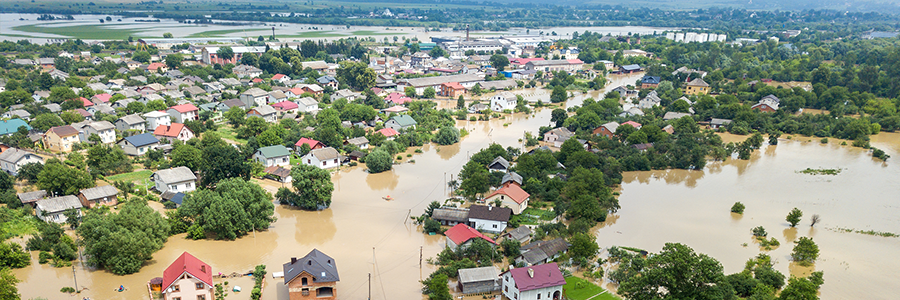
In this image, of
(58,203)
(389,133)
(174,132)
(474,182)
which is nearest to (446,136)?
(389,133)

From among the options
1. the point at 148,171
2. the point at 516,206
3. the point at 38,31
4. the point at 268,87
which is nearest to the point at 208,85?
the point at 268,87

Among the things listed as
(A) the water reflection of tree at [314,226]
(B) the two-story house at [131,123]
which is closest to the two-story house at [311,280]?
(A) the water reflection of tree at [314,226]

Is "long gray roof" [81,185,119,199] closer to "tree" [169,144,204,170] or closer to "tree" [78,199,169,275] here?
"tree" [169,144,204,170]

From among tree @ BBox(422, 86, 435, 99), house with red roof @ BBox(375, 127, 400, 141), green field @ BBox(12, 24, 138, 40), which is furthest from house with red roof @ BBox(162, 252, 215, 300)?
green field @ BBox(12, 24, 138, 40)

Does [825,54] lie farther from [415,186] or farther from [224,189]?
[224,189]

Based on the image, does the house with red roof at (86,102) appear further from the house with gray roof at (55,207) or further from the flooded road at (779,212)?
the flooded road at (779,212)

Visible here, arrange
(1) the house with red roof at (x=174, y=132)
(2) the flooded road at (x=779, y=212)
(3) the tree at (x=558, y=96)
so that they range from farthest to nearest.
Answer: (3) the tree at (x=558, y=96)
(1) the house with red roof at (x=174, y=132)
(2) the flooded road at (x=779, y=212)

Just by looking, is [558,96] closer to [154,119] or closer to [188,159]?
[154,119]
